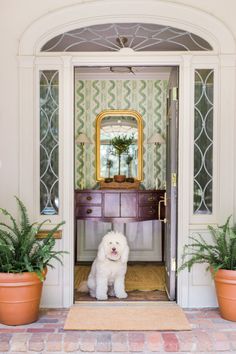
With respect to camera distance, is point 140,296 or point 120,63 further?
point 140,296

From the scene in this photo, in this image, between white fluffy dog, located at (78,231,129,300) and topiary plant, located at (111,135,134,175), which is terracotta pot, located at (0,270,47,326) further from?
topiary plant, located at (111,135,134,175)

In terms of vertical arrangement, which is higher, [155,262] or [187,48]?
[187,48]

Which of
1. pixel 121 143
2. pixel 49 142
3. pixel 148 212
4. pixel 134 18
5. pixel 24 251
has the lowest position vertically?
pixel 24 251

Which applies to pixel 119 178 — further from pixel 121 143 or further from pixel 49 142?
pixel 49 142

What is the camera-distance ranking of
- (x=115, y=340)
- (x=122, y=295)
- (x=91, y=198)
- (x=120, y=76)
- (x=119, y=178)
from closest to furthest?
(x=115, y=340) < (x=122, y=295) < (x=91, y=198) < (x=119, y=178) < (x=120, y=76)

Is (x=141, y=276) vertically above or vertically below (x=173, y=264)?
below

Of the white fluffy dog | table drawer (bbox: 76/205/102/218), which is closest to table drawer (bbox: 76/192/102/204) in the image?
table drawer (bbox: 76/205/102/218)

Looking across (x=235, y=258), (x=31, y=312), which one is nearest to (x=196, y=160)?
(x=235, y=258)

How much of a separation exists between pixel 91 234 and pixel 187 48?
2918mm

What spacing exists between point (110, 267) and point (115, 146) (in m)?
2.07

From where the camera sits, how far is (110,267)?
417 centimetres

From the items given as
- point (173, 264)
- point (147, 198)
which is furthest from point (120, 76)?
point (173, 264)

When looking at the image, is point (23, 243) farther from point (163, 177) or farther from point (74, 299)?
point (163, 177)

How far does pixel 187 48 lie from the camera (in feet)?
12.7
